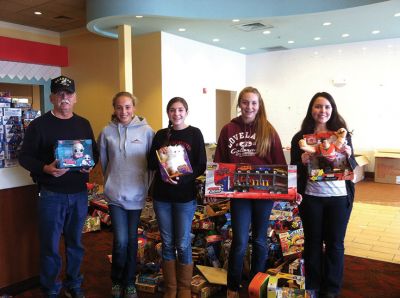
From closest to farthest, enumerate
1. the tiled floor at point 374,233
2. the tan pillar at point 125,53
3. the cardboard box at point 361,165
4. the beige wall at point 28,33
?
the tiled floor at point 374,233, the tan pillar at point 125,53, the beige wall at point 28,33, the cardboard box at point 361,165

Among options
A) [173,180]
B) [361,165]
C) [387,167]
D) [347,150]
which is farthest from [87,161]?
[387,167]

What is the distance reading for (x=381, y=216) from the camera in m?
4.94

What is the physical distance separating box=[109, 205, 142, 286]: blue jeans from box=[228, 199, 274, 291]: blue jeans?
2.06ft

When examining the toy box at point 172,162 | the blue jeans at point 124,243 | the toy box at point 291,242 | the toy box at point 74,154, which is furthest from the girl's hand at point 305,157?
the toy box at point 74,154

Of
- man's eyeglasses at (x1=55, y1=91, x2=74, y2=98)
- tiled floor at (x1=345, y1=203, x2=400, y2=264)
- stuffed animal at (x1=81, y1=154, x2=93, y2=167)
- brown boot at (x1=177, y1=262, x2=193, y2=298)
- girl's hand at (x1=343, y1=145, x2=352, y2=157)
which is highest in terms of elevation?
man's eyeglasses at (x1=55, y1=91, x2=74, y2=98)

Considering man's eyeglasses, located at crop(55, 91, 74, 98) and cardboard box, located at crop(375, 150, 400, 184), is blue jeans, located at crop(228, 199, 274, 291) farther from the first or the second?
cardboard box, located at crop(375, 150, 400, 184)

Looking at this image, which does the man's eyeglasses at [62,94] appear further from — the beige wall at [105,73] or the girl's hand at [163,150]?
the beige wall at [105,73]

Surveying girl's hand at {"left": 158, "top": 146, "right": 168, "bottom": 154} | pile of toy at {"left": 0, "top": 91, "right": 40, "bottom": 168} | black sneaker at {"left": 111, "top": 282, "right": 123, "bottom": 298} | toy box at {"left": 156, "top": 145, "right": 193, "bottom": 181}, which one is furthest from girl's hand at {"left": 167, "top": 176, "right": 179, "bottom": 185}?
pile of toy at {"left": 0, "top": 91, "right": 40, "bottom": 168}

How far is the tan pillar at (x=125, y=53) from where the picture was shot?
590 cm

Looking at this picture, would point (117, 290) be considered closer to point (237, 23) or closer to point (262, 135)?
point (262, 135)

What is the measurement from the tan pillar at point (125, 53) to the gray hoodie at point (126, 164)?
3850 mm

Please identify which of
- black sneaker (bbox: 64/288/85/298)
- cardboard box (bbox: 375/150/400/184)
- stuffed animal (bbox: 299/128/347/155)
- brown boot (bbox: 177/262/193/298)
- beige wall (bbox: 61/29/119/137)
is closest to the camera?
stuffed animal (bbox: 299/128/347/155)

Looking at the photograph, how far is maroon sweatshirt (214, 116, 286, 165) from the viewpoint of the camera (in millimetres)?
2246

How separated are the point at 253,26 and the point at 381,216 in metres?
3.57
